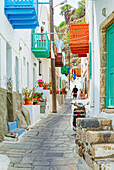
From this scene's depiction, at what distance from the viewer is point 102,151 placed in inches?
156

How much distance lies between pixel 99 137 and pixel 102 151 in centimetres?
33

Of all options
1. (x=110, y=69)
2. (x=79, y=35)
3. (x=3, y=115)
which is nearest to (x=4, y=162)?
(x=3, y=115)

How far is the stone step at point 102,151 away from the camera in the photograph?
394 cm

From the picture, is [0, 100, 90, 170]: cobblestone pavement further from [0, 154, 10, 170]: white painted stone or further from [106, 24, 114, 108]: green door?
[106, 24, 114, 108]: green door

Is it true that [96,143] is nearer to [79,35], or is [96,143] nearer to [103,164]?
[103,164]

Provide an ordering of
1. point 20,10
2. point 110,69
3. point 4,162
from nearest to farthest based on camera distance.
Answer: point 4,162, point 110,69, point 20,10

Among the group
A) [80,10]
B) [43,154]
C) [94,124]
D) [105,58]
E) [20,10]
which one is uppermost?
[80,10]

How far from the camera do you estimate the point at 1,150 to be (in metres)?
5.79

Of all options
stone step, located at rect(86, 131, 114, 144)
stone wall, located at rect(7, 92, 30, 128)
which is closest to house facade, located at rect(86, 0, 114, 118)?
stone step, located at rect(86, 131, 114, 144)

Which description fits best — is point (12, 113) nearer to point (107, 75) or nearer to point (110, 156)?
point (107, 75)

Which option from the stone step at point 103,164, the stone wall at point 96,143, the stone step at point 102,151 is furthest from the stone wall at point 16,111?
the stone step at point 103,164

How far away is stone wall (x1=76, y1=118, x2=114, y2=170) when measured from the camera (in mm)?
3935

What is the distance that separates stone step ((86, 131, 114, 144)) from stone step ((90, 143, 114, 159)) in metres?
0.23

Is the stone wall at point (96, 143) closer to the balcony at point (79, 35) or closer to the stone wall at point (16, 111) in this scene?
the stone wall at point (16, 111)
